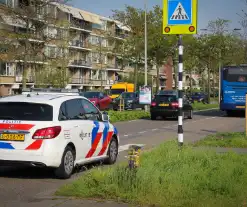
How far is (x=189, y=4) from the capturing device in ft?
40.5

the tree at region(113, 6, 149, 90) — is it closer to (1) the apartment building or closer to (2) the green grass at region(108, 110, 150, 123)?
(1) the apartment building

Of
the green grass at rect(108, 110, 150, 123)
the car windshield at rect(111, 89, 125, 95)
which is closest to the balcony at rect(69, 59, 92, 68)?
the car windshield at rect(111, 89, 125, 95)

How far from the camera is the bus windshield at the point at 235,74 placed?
36.8 meters

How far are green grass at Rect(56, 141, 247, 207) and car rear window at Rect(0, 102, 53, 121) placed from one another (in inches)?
78.0

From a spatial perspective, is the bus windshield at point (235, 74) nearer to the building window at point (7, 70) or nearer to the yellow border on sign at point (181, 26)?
the yellow border on sign at point (181, 26)

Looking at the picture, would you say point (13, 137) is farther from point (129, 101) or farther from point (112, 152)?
point (129, 101)

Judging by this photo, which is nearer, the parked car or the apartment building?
the apartment building

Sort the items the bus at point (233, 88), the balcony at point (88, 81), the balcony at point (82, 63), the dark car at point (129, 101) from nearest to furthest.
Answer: the bus at point (233, 88) < the dark car at point (129, 101) < the balcony at point (82, 63) < the balcony at point (88, 81)

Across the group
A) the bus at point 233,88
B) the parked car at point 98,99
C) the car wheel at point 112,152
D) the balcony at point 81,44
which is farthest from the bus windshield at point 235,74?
the balcony at point 81,44

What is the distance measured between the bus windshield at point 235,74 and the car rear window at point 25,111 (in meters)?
28.1

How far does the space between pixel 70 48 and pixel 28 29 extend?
67.6ft

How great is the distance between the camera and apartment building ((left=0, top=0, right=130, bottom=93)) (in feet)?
128

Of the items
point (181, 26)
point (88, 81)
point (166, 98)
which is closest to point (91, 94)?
point (166, 98)

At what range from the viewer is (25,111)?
10.1 metres
